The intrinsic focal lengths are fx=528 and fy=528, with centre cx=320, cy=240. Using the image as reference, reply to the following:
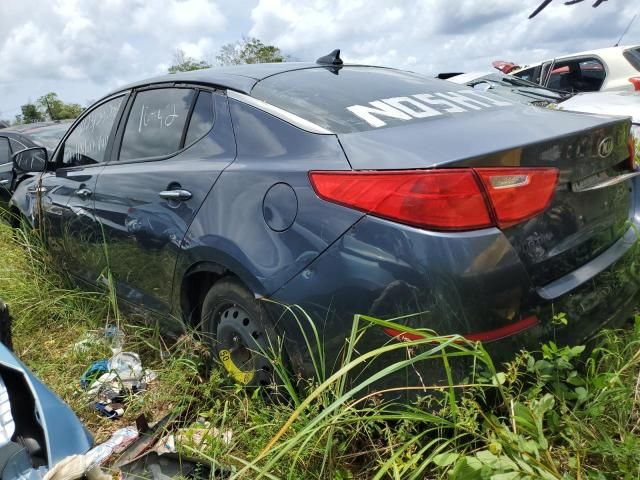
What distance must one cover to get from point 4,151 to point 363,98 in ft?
22.4

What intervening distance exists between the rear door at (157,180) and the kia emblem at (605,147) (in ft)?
4.71

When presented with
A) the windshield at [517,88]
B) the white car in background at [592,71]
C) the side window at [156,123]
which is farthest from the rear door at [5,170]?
the white car in background at [592,71]

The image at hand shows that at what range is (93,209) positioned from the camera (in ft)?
10.2

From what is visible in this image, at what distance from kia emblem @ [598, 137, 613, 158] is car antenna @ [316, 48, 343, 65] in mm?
1509

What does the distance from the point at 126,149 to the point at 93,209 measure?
42cm

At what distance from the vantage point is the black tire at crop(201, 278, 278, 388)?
2.06 metres

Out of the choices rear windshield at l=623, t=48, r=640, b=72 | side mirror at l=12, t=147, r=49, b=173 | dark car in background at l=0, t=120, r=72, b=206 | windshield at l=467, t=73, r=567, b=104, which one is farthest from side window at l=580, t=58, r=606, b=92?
dark car in background at l=0, t=120, r=72, b=206

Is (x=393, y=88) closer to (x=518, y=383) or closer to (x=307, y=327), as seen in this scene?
(x=307, y=327)

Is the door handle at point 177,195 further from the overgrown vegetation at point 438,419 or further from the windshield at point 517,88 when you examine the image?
the windshield at point 517,88

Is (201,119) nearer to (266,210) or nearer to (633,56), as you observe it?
(266,210)

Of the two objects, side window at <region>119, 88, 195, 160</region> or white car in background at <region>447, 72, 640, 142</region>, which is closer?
side window at <region>119, 88, 195, 160</region>

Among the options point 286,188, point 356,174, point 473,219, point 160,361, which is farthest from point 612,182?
point 160,361

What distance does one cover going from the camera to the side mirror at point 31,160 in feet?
13.0

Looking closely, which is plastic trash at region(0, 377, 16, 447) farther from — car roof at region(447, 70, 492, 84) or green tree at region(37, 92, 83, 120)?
green tree at region(37, 92, 83, 120)
